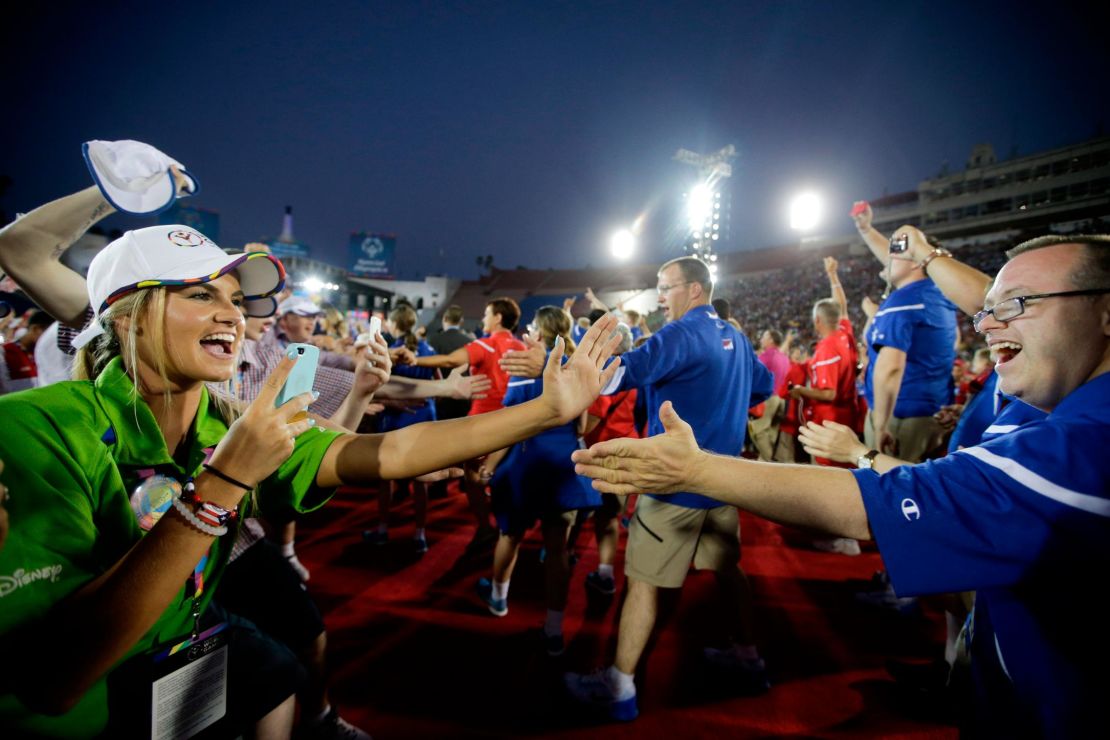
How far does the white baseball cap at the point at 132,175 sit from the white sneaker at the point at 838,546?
6.51 m

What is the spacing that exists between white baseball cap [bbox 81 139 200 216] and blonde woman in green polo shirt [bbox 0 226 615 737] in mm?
763

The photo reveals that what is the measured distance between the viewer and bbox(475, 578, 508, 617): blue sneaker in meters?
3.88

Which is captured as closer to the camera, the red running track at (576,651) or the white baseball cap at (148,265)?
the white baseball cap at (148,265)

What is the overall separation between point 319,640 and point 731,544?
2.52 metres

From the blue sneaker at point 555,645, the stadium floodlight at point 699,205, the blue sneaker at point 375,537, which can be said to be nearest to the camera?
the blue sneaker at point 555,645

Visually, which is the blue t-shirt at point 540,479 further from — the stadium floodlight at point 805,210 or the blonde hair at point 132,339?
the stadium floodlight at point 805,210

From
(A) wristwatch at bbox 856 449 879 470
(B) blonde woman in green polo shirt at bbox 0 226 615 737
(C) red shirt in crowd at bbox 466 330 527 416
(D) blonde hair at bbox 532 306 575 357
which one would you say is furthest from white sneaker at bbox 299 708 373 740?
(A) wristwatch at bbox 856 449 879 470

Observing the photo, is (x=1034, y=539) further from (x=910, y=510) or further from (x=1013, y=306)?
(x=1013, y=306)

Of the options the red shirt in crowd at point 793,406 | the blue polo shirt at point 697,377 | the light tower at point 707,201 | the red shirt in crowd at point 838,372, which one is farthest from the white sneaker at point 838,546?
the light tower at point 707,201

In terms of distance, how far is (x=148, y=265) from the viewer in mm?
1604

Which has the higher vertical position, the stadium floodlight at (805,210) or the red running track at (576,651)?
the stadium floodlight at (805,210)

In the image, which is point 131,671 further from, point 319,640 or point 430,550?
point 430,550

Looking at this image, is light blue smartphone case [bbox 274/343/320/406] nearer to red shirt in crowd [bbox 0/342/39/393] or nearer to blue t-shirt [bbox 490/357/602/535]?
blue t-shirt [bbox 490/357/602/535]

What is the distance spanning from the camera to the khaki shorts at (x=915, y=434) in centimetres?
397
